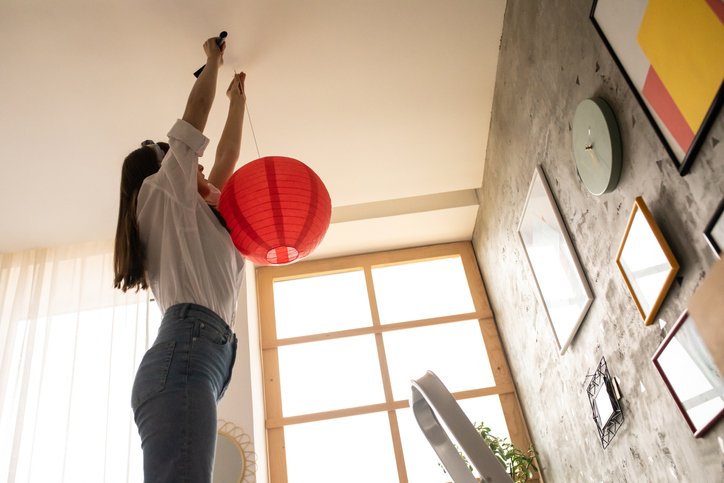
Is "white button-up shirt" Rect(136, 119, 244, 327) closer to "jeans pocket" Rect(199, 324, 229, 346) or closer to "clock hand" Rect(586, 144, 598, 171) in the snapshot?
"jeans pocket" Rect(199, 324, 229, 346)

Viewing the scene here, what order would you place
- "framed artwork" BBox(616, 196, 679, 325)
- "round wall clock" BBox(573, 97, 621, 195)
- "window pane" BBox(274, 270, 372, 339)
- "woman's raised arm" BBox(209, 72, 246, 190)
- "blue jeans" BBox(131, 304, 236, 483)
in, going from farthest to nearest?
"window pane" BBox(274, 270, 372, 339) → "woman's raised arm" BBox(209, 72, 246, 190) → "round wall clock" BBox(573, 97, 621, 195) → "framed artwork" BBox(616, 196, 679, 325) → "blue jeans" BBox(131, 304, 236, 483)

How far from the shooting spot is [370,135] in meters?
2.90

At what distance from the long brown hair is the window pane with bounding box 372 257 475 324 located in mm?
2375

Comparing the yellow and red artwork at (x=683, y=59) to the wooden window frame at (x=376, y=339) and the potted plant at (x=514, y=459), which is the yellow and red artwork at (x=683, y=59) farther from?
the wooden window frame at (x=376, y=339)

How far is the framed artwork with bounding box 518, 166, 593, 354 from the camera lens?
1.94 m

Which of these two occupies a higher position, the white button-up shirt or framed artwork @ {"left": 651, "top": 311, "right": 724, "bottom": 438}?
the white button-up shirt

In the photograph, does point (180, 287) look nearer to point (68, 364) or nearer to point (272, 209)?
point (272, 209)

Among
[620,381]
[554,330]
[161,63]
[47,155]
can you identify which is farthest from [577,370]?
[47,155]

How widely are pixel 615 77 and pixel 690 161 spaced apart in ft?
1.31

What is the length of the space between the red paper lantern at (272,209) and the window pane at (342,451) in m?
2.01

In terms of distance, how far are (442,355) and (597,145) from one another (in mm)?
2252

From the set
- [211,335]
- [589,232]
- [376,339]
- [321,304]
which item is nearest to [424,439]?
[376,339]

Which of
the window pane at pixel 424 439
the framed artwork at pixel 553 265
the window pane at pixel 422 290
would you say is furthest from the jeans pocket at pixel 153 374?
the window pane at pixel 422 290

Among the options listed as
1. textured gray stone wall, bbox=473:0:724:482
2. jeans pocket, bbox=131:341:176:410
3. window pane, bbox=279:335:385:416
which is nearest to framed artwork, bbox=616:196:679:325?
textured gray stone wall, bbox=473:0:724:482
